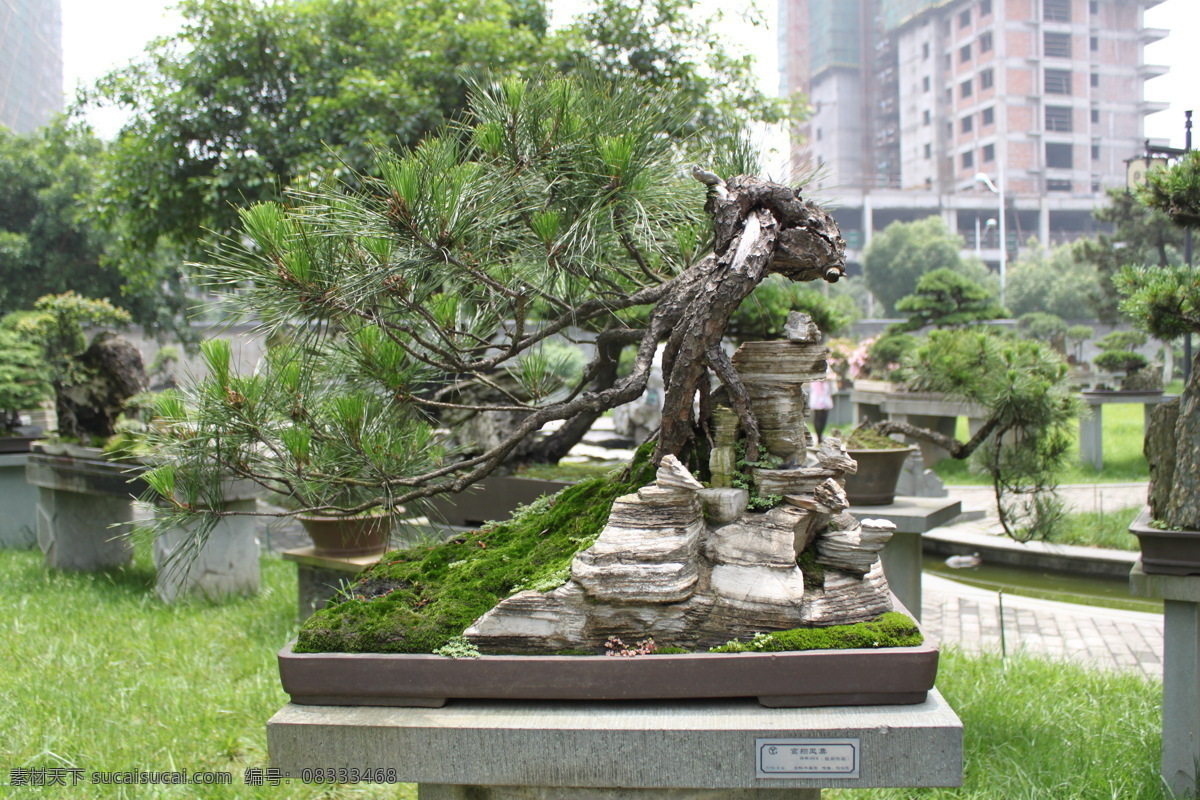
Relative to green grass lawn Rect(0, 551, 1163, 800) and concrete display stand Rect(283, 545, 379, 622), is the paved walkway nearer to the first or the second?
green grass lawn Rect(0, 551, 1163, 800)

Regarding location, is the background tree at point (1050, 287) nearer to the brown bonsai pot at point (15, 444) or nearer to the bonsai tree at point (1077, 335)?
the bonsai tree at point (1077, 335)

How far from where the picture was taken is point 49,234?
16.8 metres

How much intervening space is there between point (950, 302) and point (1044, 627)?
32.2 feet

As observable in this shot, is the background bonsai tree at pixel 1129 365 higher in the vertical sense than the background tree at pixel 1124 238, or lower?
lower

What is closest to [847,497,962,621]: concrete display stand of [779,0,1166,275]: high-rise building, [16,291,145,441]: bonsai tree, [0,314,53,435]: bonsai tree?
[16,291,145,441]: bonsai tree

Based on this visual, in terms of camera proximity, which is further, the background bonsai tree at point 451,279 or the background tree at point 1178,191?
the background tree at point 1178,191

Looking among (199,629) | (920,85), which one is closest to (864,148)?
(920,85)

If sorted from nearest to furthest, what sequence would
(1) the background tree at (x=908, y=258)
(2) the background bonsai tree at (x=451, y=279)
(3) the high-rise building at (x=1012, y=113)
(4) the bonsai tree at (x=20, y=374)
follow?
(2) the background bonsai tree at (x=451, y=279) < (4) the bonsai tree at (x=20, y=374) < (1) the background tree at (x=908, y=258) < (3) the high-rise building at (x=1012, y=113)

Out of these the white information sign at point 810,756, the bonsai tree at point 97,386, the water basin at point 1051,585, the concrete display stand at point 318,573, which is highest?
the bonsai tree at point 97,386

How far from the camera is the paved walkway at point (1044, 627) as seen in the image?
14.2 ft

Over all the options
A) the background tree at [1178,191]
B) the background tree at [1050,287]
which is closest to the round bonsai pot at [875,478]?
the background tree at [1178,191]

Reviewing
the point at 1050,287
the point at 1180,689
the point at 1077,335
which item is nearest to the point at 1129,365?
the point at 1180,689

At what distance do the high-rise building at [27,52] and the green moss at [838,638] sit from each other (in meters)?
5.56

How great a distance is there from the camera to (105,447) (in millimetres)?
5461
